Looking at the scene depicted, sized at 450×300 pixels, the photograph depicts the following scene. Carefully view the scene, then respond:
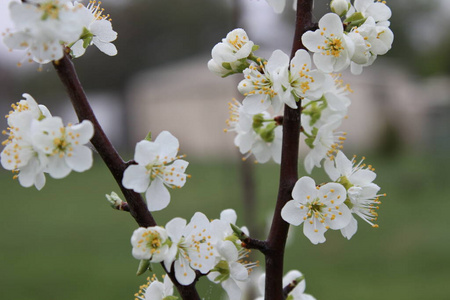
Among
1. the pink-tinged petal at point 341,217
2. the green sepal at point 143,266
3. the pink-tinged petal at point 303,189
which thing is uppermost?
the pink-tinged petal at point 303,189

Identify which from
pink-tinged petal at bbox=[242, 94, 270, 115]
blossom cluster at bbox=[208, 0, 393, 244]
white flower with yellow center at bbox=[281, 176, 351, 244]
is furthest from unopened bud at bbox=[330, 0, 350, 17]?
white flower with yellow center at bbox=[281, 176, 351, 244]

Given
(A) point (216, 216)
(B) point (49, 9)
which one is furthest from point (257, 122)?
(A) point (216, 216)

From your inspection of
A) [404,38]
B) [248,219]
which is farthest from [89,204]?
[404,38]

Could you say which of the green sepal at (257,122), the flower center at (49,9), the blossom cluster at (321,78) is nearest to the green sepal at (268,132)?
the green sepal at (257,122)

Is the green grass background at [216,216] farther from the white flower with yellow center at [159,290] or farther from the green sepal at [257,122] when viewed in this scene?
the white flower with yellow center at [159,290]

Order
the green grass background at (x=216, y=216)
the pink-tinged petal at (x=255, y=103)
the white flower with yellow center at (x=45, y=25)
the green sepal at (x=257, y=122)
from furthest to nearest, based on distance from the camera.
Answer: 1. the green grass background at (x=216, y=216)
2. the green sepal at (x=257, y=122)
3. the pink-tinged petal at (x=255, y=103)
4. the white flower with yellow center at (x=45, y=25)

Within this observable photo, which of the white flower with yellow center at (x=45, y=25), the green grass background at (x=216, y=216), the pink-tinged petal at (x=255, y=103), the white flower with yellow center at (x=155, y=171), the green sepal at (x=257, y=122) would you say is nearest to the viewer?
the white flower with yellow center at (x=45, y=25)

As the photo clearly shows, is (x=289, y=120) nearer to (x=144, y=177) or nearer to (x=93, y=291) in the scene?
(x=144, y=177)
